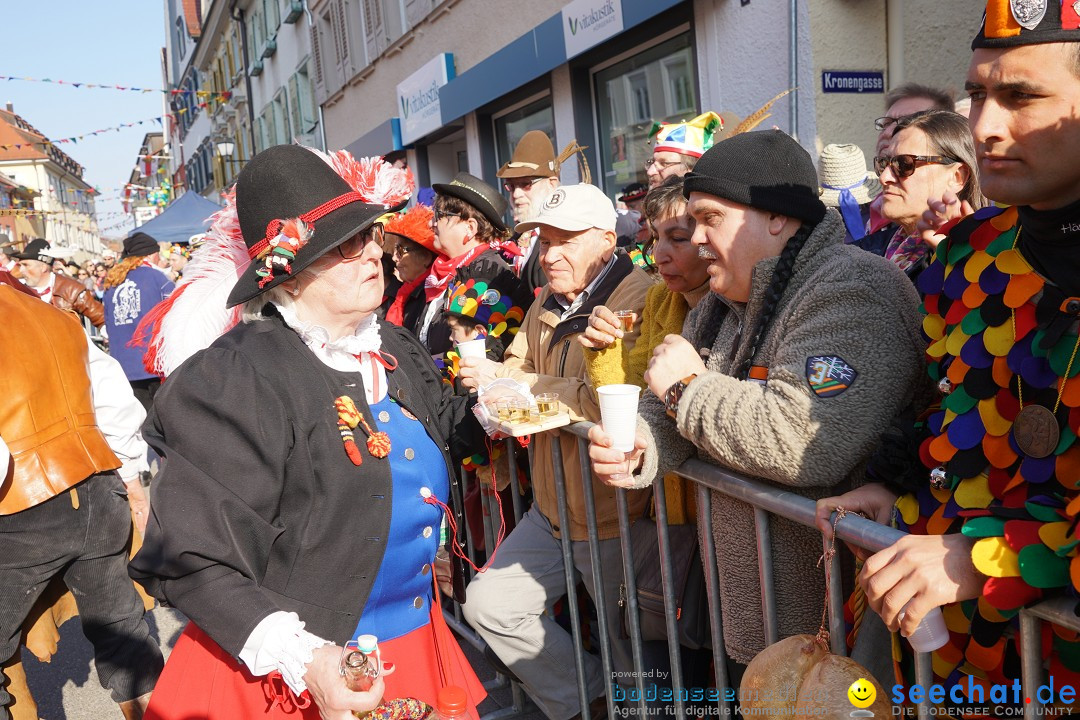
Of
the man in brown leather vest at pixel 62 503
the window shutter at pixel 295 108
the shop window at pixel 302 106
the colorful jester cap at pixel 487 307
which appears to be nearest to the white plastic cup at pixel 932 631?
the colorful jester cap at pixel 487 307

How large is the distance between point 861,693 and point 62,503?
2.99 meters

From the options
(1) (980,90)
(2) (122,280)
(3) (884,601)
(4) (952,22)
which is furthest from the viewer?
(2) (122,280)

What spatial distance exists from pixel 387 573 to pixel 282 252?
930mm

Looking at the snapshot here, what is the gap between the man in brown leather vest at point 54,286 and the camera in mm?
11258

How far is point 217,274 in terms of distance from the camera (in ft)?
8.55

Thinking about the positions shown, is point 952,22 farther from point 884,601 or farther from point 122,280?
point 122,280

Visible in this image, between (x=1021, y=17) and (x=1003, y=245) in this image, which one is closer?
(x=1021, y=17)

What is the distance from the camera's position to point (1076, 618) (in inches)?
53.9

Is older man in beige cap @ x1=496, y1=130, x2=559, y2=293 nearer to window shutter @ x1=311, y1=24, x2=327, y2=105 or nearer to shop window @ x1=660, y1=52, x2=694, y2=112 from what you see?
shop window @ x1=660, y1=52, x2=694, y2=112

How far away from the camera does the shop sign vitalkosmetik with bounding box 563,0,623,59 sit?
26.0 feet

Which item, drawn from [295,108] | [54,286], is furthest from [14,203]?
[54,286]

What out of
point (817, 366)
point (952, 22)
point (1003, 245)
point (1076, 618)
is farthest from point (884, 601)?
point (952, 22)

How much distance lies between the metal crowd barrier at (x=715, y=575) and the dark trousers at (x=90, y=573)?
1622 mm

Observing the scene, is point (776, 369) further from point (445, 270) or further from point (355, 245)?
point (445, 270)
